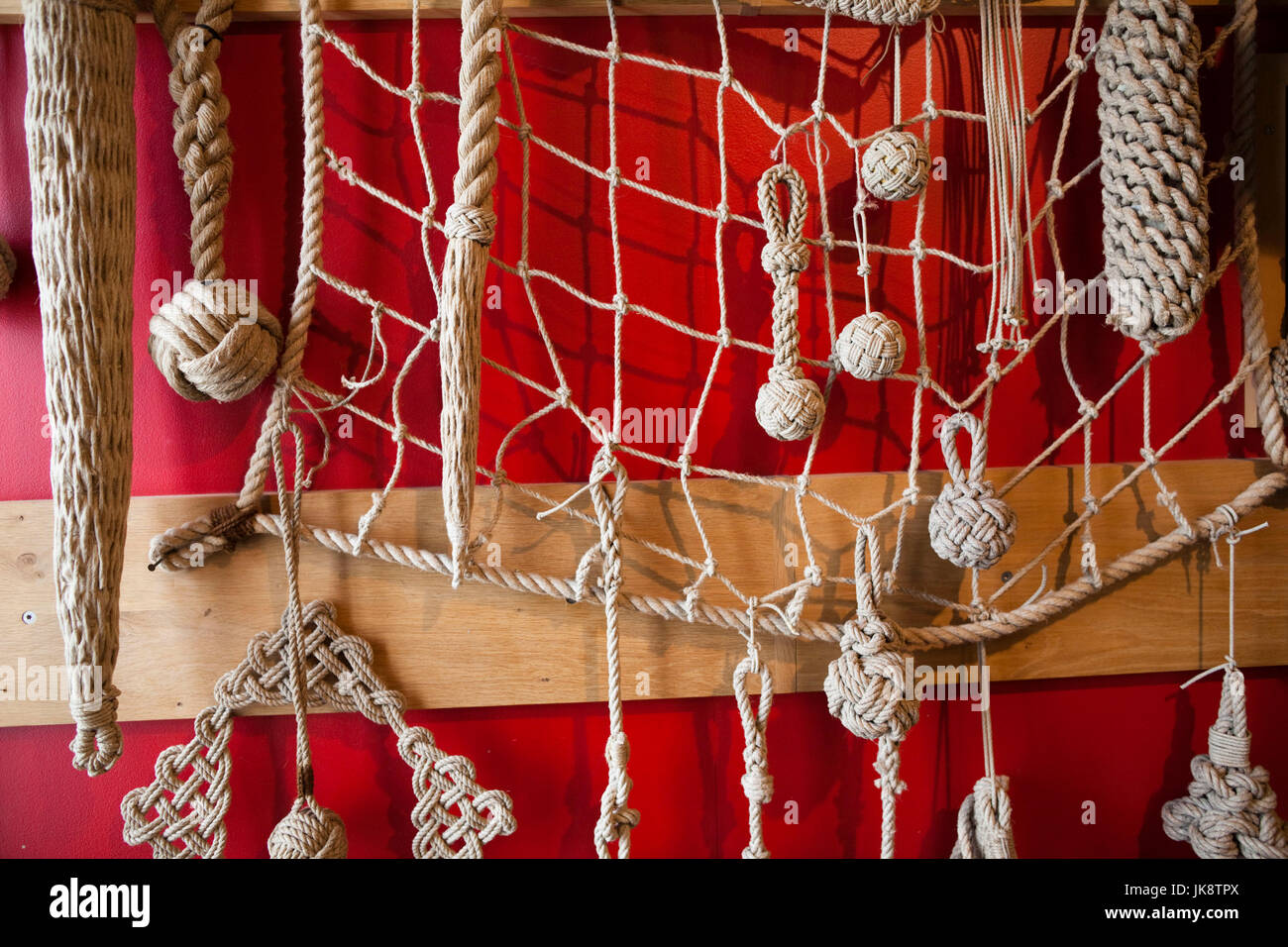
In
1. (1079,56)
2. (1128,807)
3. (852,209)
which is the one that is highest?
(1079,56)

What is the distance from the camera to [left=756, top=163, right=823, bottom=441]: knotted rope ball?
72 centimetres

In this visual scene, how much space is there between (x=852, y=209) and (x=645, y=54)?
0.88 feet

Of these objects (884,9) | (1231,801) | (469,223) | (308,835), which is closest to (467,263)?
(469,223)

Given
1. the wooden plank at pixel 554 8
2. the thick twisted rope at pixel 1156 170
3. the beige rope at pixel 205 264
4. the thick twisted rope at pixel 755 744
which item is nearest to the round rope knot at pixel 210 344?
the beige rope at pixel 205 264

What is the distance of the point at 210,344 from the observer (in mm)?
683

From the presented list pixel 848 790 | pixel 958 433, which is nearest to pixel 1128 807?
pixel 848 790

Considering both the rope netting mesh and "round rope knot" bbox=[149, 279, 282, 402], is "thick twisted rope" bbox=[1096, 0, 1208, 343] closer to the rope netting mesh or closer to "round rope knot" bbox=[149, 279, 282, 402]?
the rope netting mesh

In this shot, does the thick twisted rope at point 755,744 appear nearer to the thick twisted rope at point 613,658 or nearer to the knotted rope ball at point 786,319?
the thick twisted rope at point 613,658

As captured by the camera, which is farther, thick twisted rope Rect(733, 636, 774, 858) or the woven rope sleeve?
thick twisted rope Rect(733, 636, 774, 858)

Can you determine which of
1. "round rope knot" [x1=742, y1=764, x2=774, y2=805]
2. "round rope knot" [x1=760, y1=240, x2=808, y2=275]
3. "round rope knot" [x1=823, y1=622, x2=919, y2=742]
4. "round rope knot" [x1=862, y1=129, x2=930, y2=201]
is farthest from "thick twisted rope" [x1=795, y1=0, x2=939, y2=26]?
"round rope knot" [x1=742, y1=764, x2=774, y2=805]

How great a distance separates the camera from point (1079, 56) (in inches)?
31.7

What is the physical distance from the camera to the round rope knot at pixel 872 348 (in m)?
0.71

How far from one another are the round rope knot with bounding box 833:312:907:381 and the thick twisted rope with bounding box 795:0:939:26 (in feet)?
0.91

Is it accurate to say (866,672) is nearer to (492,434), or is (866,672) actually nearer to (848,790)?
(848,790)
